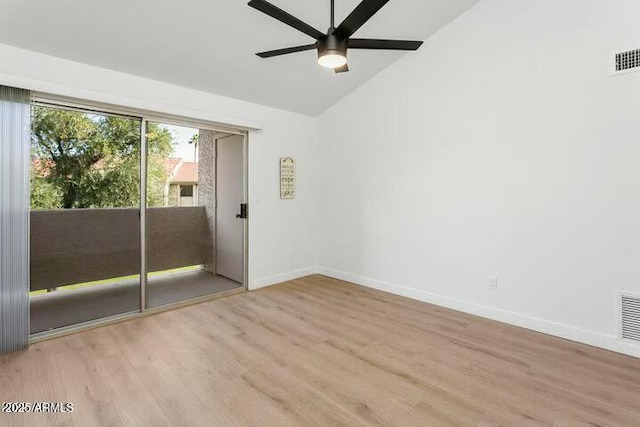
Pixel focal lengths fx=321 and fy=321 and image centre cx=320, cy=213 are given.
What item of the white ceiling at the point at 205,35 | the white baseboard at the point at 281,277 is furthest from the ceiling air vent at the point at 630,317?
the white baseboard at the point at 281,277

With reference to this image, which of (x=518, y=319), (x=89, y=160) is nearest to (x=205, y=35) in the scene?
(x=89, y=160)

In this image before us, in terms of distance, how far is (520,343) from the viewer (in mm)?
2814

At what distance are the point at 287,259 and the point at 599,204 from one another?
367cm

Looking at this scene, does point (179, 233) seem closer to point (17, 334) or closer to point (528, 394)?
point (17, 334)

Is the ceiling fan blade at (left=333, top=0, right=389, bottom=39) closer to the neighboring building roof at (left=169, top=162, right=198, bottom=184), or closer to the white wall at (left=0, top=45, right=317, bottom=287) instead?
the white wall at (left=0, top=45, right=317, bottom=287)

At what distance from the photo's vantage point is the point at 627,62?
2.59 m

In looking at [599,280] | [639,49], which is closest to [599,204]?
[599,280]

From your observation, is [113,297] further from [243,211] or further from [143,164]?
[243,211]

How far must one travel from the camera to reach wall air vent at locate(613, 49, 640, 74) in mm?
2557

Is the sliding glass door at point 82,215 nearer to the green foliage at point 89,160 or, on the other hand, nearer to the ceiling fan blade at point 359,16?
the green foliage at point 89,160

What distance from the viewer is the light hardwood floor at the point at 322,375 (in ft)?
6.27

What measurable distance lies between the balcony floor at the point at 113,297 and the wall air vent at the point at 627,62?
4.55 metres

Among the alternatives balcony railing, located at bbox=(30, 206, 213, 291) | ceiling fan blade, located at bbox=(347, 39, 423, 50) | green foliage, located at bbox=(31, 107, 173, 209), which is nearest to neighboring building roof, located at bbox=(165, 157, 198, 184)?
green foliage, located at bbox=(31, 107, 173, 209)

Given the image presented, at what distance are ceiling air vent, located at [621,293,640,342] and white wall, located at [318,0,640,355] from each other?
0.07 metres
